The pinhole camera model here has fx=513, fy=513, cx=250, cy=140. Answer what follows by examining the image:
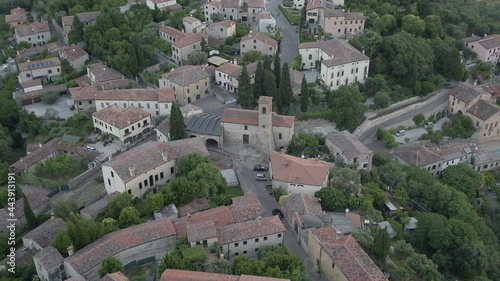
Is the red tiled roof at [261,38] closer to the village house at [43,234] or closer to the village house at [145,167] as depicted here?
the village house at [145,167]

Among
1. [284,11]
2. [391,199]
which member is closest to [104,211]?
[391,199]

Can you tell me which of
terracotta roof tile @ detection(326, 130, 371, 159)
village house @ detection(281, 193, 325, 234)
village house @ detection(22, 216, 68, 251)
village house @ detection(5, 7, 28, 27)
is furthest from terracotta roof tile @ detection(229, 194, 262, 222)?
village house @ detection(5, 7, 28, 27)

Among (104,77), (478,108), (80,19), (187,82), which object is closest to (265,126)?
(187,82)

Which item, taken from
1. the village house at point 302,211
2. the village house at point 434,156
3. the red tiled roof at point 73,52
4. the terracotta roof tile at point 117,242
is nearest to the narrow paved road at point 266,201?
the village house at point 302,211

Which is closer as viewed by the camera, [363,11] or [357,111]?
[357,111]

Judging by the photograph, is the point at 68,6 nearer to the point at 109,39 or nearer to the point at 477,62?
the point at 109,39

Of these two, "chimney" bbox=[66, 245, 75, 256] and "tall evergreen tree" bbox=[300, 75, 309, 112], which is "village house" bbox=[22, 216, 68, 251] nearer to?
"chimney" bbox=[66, 245, 75, 256]
